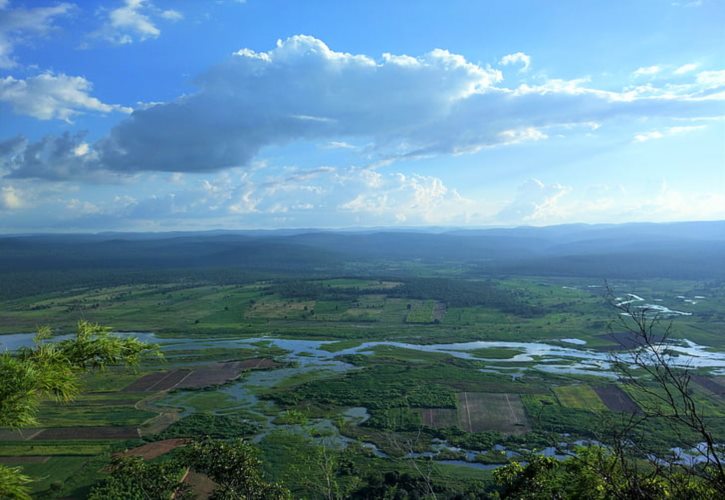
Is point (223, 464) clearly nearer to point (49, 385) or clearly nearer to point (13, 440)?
point (49, 385)

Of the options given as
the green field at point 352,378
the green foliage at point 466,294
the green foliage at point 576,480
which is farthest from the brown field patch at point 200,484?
the green foliage at point 466,294

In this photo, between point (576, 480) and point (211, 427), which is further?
point (211, 427)

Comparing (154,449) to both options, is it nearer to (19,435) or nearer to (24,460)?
(24,460)

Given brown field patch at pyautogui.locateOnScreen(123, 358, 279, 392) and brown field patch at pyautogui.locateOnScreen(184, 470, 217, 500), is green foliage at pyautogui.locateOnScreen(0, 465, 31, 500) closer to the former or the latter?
brown field patch at pyautogui.locateOnScreen(184, 470, 217, 500)

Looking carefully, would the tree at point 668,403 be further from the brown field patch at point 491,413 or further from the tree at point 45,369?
the brown field patch at point 491,413

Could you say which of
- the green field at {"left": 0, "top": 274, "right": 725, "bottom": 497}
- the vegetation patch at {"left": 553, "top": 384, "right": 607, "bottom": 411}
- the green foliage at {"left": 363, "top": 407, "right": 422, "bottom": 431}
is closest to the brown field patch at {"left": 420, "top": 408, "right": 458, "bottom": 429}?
the green field at {"left": 0, "top": 274, "right": 725, "bottom": 497}

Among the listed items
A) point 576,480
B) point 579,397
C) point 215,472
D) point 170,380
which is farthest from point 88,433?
point 579,397

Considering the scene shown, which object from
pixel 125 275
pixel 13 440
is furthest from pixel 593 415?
pixel 125 275

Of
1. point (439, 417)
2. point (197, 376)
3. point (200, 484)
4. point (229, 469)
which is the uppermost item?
point (229, 469)
